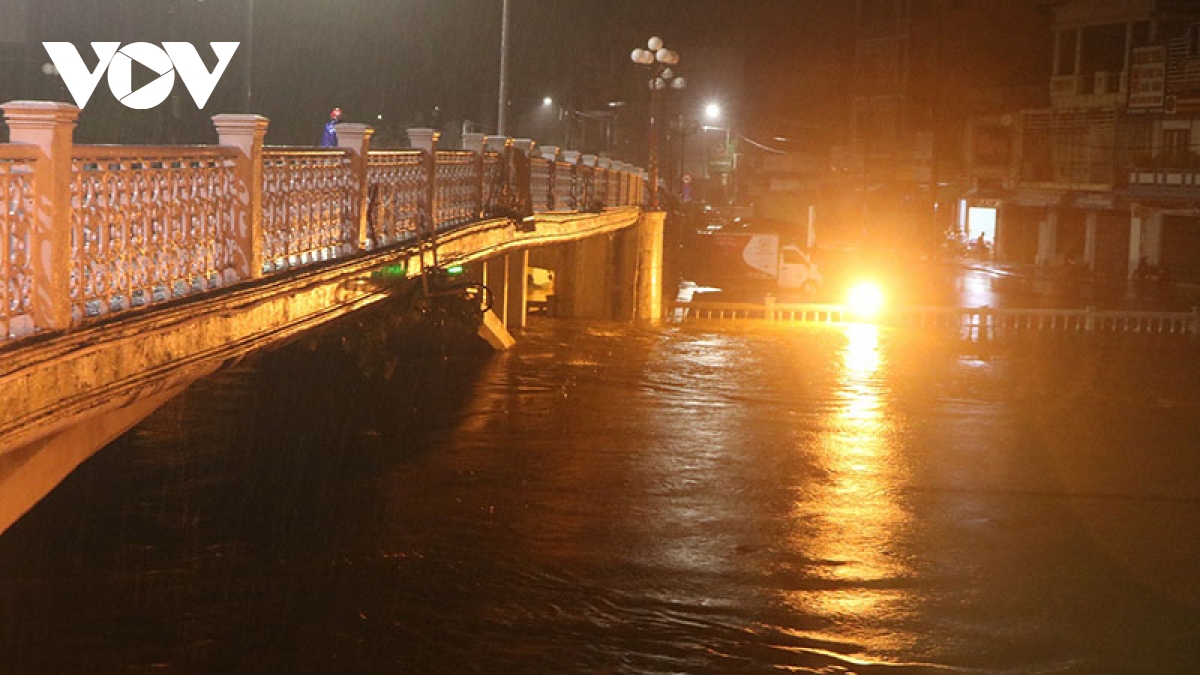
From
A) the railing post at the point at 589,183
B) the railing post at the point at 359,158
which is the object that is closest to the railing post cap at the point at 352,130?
the railing post at the point at 359,158

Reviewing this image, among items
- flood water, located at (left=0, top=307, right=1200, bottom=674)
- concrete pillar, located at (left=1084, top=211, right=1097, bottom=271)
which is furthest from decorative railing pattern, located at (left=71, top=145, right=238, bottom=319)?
concrete pillar, located at (left=1084, top=211, right=1097, bottom=271)

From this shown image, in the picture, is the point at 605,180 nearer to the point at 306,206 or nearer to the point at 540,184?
the point at 540,184

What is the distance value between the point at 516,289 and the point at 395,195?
14531mm

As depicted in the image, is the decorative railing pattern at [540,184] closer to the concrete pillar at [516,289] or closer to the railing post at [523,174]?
the railing post at [523,174]

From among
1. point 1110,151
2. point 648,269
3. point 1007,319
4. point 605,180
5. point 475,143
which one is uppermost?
point 1110,151

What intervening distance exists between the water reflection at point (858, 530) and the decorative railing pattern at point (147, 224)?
5350mm

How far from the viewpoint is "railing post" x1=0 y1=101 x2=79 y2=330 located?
25.6 feet

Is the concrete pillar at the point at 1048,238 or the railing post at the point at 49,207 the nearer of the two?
the railing post at the point at 49,207

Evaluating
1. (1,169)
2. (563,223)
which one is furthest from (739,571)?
(563,223)

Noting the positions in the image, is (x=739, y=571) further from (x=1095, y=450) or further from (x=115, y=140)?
(x=115, y=140)

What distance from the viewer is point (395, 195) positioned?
15141mm

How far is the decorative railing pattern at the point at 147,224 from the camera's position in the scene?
8.41 m
